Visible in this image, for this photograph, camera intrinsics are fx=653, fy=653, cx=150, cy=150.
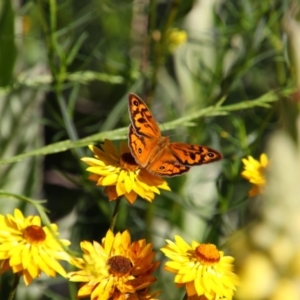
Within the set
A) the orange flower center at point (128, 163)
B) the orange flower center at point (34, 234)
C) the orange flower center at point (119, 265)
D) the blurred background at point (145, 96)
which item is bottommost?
the blurred background at point (145, 96)

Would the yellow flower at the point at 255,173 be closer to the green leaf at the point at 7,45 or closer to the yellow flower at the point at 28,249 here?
the yellow flower at the point at 28,249

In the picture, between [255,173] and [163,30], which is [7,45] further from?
[255,173]

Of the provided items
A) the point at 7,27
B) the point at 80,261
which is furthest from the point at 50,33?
the point at 80,261

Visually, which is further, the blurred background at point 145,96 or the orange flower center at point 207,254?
the blurred background at point 145,96

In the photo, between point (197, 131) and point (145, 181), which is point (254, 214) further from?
point (197, 131)

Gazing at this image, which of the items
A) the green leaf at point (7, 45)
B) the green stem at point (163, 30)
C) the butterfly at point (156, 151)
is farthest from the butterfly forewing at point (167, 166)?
the green leaf at point (7, 45)

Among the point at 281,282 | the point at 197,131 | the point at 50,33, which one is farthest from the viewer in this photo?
the point at 197,131
